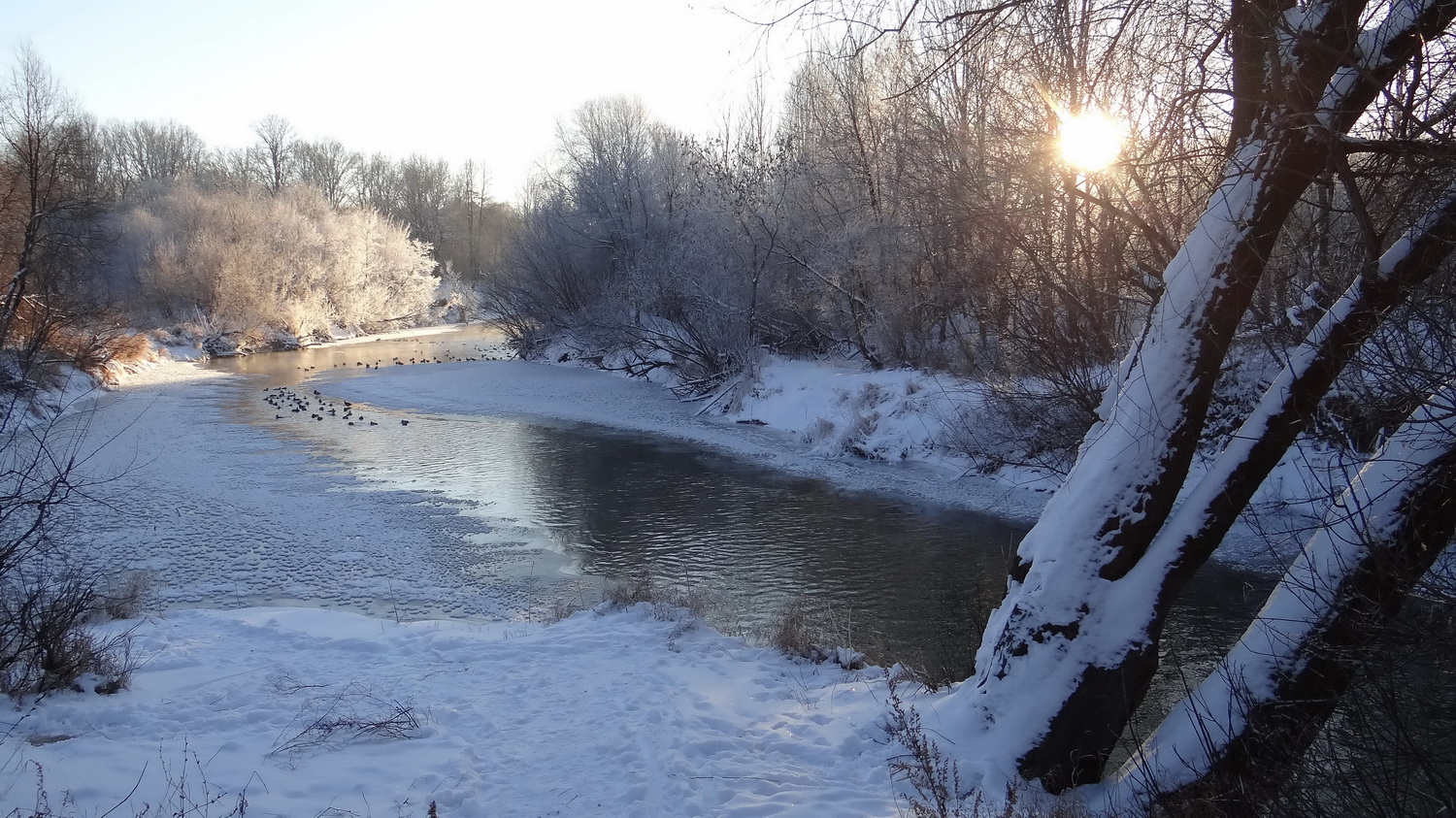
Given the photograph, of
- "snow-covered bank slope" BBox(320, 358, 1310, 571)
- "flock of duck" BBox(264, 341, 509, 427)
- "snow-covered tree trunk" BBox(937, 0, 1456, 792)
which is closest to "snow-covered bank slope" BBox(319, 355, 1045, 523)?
"snow-covered bank slope" BBox(320, 358, 1310, 571)

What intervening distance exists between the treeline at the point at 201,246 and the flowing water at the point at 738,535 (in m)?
8.08

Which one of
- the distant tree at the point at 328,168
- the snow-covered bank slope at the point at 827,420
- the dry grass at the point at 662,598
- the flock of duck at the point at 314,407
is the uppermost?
the distant tree at the point at 328,168

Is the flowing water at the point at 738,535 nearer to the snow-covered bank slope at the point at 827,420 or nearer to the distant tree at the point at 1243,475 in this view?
the snow-covered bank slope at the point at 827,420

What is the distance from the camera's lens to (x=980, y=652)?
5031mm

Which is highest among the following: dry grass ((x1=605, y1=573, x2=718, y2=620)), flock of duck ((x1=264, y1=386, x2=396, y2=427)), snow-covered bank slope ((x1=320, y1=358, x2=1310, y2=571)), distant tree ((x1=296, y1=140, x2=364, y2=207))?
distant tree ((x1=296, y1=140, x2=364, y2=207))

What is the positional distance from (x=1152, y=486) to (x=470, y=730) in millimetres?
4257

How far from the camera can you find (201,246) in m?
41.3

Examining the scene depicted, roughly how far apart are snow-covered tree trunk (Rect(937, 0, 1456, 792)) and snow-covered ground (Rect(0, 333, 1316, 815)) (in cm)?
84

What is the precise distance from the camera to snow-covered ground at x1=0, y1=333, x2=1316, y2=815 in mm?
4258

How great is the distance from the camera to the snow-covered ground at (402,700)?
426 cm

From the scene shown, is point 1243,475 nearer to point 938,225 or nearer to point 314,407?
point 938,225

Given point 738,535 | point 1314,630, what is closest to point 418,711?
point 1314,630

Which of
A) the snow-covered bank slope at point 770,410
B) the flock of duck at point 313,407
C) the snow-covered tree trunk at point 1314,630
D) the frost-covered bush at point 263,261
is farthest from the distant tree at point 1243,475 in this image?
the frost-covered bush at point 263,261

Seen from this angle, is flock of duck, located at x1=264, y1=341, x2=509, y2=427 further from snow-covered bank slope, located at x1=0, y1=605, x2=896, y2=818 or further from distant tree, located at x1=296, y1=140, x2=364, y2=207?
distant tree, located at x1=296, y1=140, x2=364, y2=207
